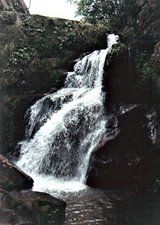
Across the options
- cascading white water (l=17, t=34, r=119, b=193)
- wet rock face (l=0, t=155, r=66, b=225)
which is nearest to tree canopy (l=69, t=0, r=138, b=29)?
cascading white water (l=17, t=34, r=119, b=193)

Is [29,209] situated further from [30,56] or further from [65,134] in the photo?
[30,56]

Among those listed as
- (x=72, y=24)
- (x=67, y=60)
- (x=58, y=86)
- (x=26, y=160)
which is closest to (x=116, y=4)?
(x=72, y=24)

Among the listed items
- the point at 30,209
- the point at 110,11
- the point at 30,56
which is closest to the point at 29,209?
the point at 30,209

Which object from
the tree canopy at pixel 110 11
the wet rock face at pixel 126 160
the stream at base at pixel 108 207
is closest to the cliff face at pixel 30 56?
the tree canopy at pixel 110 11

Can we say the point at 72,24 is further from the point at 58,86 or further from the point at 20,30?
the point at 58,86

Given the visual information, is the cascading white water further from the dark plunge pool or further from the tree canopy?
the tree canopy

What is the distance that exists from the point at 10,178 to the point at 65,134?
170 inches

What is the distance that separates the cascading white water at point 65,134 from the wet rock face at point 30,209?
3248mm

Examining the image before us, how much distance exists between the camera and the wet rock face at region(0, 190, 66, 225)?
322 inches

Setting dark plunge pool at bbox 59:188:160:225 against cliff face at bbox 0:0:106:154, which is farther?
cliff face at bbox 0:0:106:154

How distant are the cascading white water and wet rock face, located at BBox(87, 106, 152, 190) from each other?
531 millimetres

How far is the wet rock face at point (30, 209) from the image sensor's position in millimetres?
8180

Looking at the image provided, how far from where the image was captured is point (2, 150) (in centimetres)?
1650

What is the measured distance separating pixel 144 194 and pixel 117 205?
1543 mm
